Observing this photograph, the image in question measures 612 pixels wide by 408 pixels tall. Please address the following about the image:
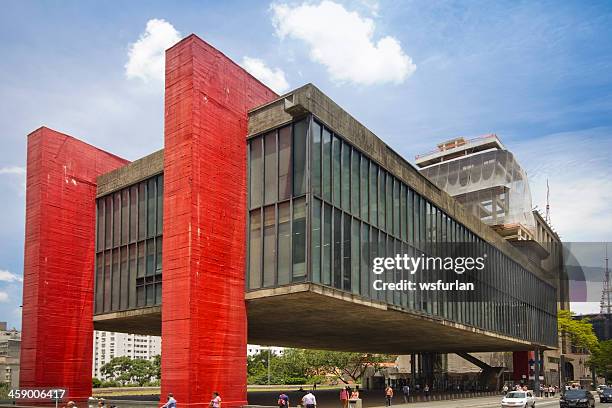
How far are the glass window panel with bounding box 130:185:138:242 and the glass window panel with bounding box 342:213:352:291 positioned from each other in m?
13.8

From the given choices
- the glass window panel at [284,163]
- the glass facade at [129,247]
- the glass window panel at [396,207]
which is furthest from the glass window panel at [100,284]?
the glass window panel at [396,207]

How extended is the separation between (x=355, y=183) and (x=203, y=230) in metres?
9.04

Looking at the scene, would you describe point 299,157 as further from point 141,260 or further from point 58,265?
point 58,265

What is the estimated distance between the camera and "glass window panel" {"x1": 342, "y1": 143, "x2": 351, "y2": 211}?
109ft

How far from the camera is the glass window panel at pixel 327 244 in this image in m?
30.9

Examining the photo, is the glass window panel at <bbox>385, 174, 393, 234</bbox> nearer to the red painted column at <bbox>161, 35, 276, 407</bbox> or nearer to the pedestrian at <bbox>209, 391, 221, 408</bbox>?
the red painted column at <bbox>161, 35, 276, 407</bbox>

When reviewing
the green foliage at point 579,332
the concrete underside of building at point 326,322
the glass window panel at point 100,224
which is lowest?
the green foliage at point 579,332

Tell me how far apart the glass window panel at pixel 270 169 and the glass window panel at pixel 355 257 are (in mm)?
5098

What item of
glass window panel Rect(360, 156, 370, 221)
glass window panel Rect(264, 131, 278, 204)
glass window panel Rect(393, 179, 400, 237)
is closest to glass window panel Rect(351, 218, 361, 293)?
glass window panel Rect(360, 156, 370, 221)

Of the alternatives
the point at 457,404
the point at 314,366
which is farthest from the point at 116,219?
the point at 314,366

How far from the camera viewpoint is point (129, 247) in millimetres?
39281

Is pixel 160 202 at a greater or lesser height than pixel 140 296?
greater

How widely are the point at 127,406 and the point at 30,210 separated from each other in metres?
15.5

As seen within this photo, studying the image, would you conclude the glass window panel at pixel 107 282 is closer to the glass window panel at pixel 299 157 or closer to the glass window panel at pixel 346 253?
the glass window panel at pixel 299 157
